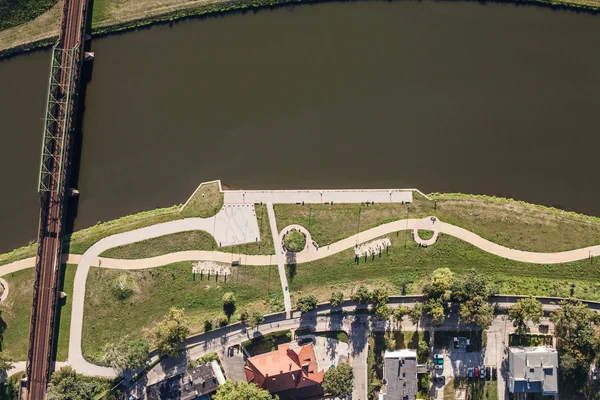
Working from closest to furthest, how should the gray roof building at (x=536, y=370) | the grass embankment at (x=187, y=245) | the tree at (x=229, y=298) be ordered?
the gray roof building at (x=536, y=370)
the tree at (x=229, y=298)
the grass embankment at (x=187, y=245)

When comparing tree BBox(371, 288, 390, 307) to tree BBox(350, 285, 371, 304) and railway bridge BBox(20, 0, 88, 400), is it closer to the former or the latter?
tree BBox(350, 285, 371, 304)

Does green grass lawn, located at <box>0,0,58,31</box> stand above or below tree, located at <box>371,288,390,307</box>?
above

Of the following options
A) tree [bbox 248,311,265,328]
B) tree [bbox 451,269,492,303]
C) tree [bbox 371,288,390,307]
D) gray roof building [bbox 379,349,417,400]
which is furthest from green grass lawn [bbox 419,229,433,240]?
tree [bbox 248,311,265,328]

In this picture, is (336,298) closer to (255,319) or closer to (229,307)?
(255,319)

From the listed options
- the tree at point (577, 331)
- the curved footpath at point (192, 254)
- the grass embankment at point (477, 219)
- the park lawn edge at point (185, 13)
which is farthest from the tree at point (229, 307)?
the tree at point (577, 331)

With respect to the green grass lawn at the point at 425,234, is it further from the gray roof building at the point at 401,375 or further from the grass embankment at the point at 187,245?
the grass embankment at the point at 187,245

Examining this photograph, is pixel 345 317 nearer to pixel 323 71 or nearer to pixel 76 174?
pixel 323 71

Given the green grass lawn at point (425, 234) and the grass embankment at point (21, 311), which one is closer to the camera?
the green grass lawn at point (425, 234)
